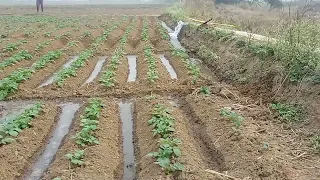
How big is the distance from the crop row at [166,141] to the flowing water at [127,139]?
1.67 ft

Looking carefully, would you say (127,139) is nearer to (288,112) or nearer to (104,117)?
(104,117)

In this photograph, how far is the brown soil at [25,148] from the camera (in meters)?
6.15

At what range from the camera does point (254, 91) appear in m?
10.0

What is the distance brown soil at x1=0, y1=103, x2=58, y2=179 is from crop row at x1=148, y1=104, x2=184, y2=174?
215 cm

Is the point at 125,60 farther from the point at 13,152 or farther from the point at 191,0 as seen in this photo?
the point at 191,0

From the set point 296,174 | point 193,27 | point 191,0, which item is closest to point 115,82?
point 296,174

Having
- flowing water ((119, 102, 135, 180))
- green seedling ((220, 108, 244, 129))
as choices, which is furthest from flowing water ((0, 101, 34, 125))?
green seedling ((220, 108, 244, 129))

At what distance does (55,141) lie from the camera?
7.49 metres

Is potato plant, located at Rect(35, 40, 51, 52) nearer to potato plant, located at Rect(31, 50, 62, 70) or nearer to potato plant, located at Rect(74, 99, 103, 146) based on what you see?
potato plant, located at Rect(31, 50, 62, 70)

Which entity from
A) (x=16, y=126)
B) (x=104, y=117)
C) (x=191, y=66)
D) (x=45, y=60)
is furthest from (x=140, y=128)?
(x=45, y=60)

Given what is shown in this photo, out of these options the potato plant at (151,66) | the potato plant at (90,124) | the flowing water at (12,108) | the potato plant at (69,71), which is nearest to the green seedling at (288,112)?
the potato plant at (151,66)

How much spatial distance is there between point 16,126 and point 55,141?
0.80m

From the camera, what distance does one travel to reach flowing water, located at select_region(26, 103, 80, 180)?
6.34 meters

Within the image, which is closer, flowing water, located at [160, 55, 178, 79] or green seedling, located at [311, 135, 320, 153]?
green seedling, located at [311, 135, 320, 153]
